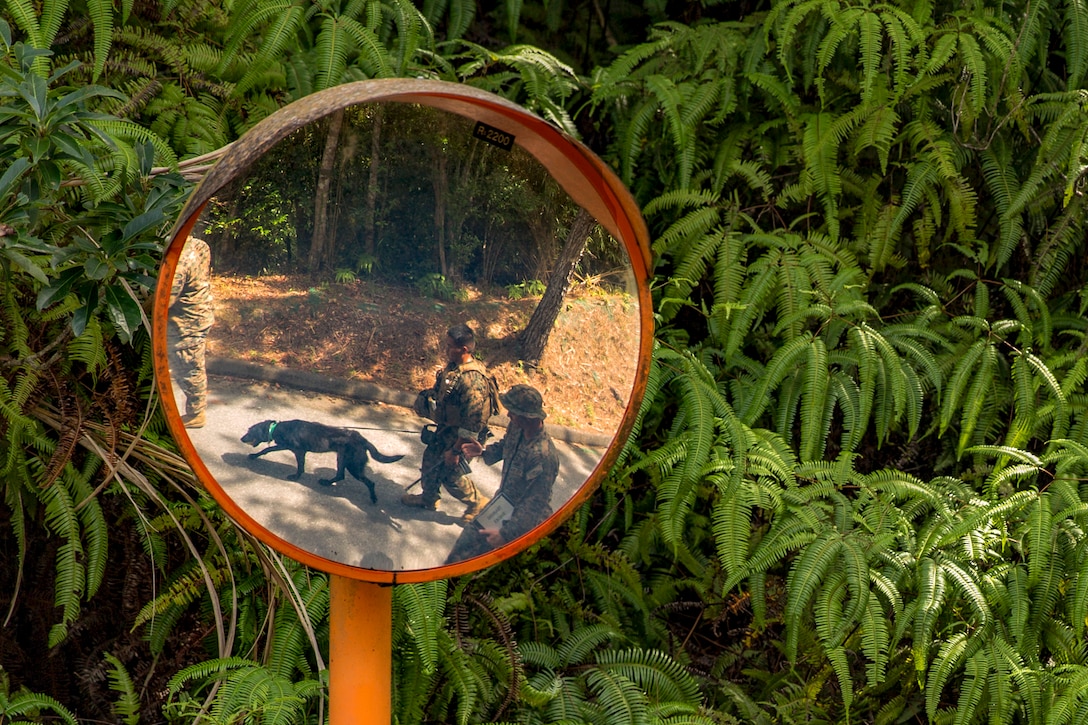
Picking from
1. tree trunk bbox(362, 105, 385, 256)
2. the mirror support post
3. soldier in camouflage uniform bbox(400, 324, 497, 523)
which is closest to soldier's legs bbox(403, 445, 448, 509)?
soldier in camouflage uniform bbox(400, 324, 497, 523)

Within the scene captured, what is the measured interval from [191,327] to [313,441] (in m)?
0.23

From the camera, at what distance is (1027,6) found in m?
3.20

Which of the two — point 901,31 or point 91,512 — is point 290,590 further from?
point 901,31

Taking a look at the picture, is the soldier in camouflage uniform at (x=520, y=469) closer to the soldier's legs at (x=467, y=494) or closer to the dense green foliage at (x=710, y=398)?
the soldier's legs at (x=467, y=494)

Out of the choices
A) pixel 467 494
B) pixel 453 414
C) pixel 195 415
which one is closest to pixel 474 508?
pixel 467 494

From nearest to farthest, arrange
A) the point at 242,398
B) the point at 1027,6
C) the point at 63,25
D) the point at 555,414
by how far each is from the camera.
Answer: the point at 242,398
the point at 555,414
the point at 63,25
the point at 1027,6

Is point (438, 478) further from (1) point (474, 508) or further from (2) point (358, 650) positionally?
(2) point (358, 650)

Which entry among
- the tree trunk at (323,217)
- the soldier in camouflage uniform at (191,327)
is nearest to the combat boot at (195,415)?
the soldier in camouflage uniform at (191,327)

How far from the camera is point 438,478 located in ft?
4.49

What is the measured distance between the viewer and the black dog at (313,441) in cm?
132

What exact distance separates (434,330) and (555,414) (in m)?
0.22

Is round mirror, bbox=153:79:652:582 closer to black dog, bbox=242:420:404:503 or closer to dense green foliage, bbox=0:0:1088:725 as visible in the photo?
black dog, bbox=242:420:404:503

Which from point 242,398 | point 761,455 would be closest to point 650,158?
point 761,455

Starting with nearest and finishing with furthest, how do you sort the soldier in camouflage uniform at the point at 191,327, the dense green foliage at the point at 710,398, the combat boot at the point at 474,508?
1. the soldier in camouflage uniform at the point at 191,327
2. the combat boot at the point at 474,508
3. the dense green foliage at the point at 710,398
